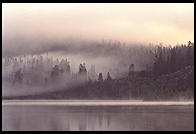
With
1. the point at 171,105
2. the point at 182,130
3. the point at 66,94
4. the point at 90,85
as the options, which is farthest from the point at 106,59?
the point at 182,130

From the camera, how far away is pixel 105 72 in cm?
1373

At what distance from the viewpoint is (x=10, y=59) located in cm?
1348

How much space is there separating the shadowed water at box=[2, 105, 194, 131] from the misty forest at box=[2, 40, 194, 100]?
0.48 m

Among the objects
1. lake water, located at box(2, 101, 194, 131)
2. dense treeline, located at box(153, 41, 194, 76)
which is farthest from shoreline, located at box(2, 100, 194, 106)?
dense treeline, located at box(153, 41, 194, 76)

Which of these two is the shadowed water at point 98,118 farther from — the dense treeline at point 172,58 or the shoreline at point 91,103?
the dense treeline at point 172,58

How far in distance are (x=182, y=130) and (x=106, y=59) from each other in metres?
4.12

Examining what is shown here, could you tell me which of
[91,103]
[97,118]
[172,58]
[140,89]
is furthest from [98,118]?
[172,58]

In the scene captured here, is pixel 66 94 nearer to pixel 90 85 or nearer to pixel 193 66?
pixel 90 85

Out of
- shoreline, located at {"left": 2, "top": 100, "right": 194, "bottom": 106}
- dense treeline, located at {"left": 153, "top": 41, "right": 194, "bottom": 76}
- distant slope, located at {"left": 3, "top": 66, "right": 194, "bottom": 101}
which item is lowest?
shoreline, located at {"left": 2, "top": 100, "right": 194, "bottom": 106}

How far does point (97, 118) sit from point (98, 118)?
1.5 inches

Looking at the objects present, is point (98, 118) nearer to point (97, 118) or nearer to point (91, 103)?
point (97, 118)

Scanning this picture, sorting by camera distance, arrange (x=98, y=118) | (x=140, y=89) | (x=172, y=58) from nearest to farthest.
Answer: (x=98, y=118), (x=172, y=58), (x=140, y=89)

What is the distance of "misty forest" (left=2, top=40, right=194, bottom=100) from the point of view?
13.5m

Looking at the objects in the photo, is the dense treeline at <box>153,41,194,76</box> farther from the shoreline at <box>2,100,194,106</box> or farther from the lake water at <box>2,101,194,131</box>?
the lake water at <box>2,101,194,131</box>
